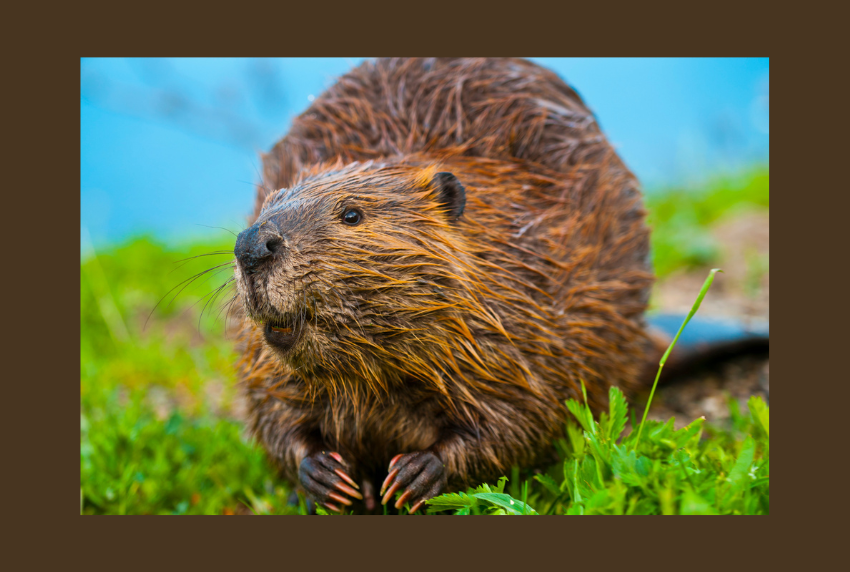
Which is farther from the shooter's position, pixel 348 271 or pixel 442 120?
pixel 442 120

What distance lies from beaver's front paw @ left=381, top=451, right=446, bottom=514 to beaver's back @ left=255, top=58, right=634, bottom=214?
3.52ft

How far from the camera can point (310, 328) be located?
184 cm

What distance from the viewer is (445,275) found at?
1964 millimetres

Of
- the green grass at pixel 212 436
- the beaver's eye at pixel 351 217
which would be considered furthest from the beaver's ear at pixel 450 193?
the green grass at pixel 212 436

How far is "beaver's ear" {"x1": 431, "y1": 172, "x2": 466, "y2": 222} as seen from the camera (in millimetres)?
2096

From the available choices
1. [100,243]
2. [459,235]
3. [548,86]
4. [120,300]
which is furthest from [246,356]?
[100,243]

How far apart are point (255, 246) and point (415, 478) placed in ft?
2.69

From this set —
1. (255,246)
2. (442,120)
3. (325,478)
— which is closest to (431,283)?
(255,246)

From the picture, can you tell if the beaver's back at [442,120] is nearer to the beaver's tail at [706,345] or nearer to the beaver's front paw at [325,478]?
the beaver's tail at [706,345]

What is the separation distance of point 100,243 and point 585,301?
175 inches

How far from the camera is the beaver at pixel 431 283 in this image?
1.87 meters

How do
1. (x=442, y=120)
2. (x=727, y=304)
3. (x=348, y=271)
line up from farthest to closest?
(x=727, y=304)
(x=442, y=120)
(x=348, y=271)

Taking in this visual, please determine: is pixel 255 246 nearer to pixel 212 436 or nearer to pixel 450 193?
pixel 450 193

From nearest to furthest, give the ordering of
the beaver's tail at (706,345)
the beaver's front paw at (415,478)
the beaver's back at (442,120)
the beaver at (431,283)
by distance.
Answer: the beaver at (431,283) < the beaver's front paw at (415,478) < the beaver's back at (442,120) < the beaver's tail at (706,345)
